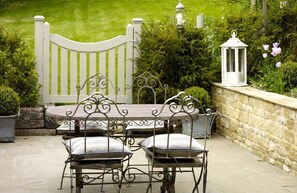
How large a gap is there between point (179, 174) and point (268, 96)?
61.7 inches

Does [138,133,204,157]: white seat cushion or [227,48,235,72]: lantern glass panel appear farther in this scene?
[227,48,235,72]: lantern glass panel

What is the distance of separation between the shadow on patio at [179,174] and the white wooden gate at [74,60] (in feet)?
4.24

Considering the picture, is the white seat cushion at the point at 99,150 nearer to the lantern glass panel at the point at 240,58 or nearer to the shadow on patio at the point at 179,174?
the shadow on patio at the point at 179,174

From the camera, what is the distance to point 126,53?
988cm

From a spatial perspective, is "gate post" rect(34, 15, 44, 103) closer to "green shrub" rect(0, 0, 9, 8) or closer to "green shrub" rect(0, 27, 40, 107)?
"green shrub" rect(0, 27, 40, 107)

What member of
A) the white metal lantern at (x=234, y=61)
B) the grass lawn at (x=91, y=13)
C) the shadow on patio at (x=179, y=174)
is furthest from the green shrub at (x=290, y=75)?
the grass lawn at (x=91, y=13)

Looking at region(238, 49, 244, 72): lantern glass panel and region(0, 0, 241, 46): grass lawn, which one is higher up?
region(0, 0, 241, 46): grass lawn

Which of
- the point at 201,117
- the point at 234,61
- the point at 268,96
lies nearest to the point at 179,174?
the point at 268,96

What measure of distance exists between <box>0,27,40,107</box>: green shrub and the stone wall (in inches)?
96.9

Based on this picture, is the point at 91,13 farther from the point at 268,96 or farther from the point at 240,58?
the point at 268,96

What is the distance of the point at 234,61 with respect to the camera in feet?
29.6

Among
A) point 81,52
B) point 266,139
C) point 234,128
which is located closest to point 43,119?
point 81,52

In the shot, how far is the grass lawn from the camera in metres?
16.8

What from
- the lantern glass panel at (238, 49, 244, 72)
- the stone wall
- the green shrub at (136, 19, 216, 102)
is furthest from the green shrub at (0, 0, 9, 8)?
the lantern glass panel at (238, 49, 244, 72)
